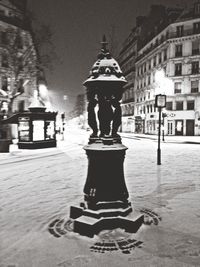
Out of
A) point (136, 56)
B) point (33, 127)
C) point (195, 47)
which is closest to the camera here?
point (33, 127)

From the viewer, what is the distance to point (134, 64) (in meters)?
60.5

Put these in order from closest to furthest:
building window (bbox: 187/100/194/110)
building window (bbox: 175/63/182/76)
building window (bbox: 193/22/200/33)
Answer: building window (bbox: 193/22/200/33)
building window (bbox: 187/100/194/110)
building window (bbox: 175/63/182/76)

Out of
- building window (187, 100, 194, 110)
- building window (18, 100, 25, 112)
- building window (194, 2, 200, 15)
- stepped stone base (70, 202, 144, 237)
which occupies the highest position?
building window (194, 2, 200, 15)

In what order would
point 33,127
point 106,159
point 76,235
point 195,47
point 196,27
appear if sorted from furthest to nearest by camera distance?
point 195,47, point 196,27, point 33,127, point 106,159, point 76,235

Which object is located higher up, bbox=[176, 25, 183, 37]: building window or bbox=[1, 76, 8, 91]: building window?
bbox=[176, 25, 183, 37]: building window

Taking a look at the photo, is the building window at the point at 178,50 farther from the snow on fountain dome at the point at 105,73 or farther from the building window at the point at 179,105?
the snow on fountain dome at the point at 105,73

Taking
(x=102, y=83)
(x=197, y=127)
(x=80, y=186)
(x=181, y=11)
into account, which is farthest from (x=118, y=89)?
(x=181, y=11)

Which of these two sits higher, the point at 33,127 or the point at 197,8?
the point at 197,8

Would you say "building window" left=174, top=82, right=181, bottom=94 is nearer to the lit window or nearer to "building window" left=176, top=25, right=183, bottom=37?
the lit window

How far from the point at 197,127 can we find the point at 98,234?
132 ft

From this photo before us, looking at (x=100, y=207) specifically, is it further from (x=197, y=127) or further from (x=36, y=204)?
(x=197, y=127)

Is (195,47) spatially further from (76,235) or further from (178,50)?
(76,235)

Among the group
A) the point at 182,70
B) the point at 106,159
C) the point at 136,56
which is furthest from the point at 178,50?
Answer: the point at 106,159

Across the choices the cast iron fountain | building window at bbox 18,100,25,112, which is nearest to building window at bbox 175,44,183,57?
building window at bbox 18,100,25,112
